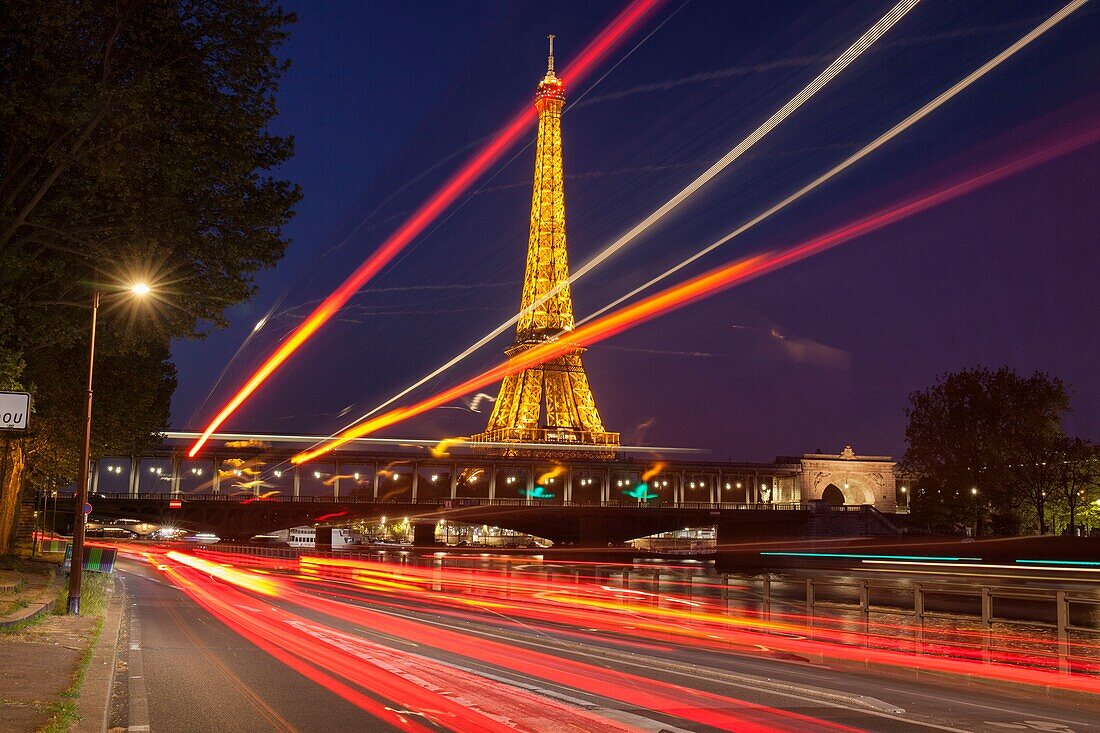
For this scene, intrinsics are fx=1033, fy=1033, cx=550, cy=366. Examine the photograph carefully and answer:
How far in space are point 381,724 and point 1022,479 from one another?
7250cm

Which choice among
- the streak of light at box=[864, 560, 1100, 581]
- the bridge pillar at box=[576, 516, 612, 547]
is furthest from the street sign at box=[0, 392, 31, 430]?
the bridge pillar at box=[576, 516, 612, 547]

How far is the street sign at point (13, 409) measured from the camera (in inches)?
510

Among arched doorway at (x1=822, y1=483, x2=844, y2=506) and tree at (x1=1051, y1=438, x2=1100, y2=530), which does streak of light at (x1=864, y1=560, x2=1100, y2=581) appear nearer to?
tree at (x1=1051, y1=438, x2=1100, y2=530)

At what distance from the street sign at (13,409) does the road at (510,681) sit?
Result: 11.9ft

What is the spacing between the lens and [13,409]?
42.7ft

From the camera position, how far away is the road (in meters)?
10.6

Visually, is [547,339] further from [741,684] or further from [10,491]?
[741,684]

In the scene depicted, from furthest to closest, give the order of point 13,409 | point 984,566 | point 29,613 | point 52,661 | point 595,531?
1. point 595,531
2. point 984,566
3. point 29,613
4. point 52,661
5. point 13,409

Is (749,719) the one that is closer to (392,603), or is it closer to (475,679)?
(475,679)

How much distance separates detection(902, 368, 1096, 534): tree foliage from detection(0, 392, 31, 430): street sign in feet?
236

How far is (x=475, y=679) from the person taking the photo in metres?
13.4

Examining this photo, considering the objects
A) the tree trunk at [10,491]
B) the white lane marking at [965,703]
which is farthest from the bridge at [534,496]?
the white lane marking at [965,703]

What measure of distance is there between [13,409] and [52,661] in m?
3.36

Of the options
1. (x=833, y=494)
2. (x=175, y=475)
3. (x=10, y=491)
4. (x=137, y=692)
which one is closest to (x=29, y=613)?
(x=137, y=692)
